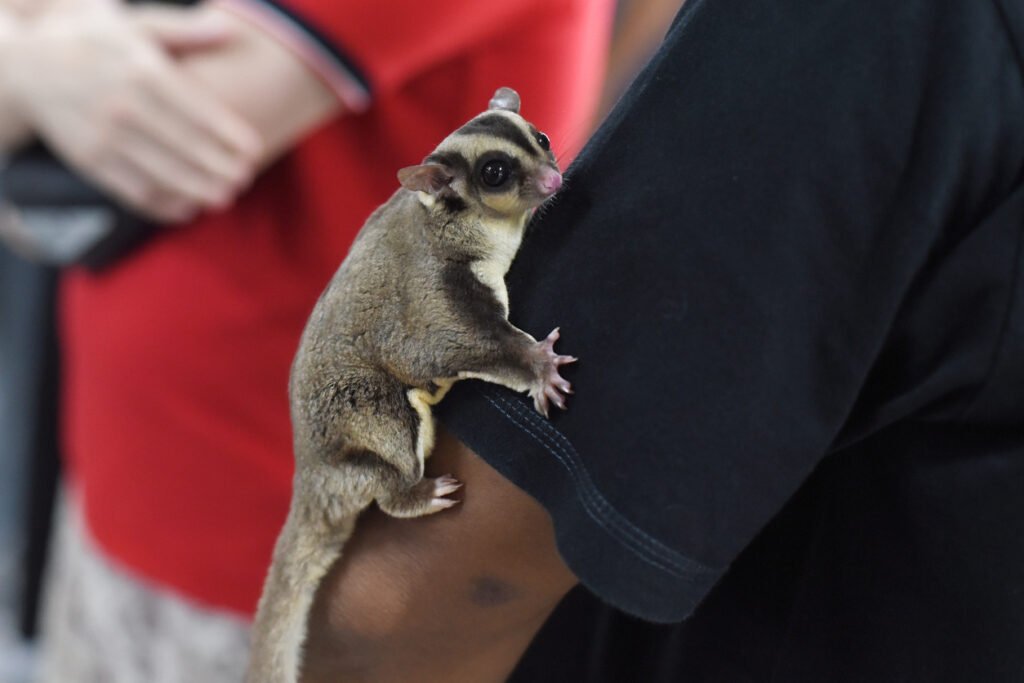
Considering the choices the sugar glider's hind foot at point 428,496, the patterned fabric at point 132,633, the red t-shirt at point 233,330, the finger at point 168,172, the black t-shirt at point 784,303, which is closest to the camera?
the black t-shirt at point 784,303

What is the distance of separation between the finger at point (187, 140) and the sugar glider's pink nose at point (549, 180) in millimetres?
799

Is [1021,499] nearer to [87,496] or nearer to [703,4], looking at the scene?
[703,4]

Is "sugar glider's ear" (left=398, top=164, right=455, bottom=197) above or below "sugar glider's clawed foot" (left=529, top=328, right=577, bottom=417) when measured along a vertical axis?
above

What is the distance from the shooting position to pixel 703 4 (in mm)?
736

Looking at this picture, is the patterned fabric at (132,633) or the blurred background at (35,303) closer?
the blurred background at (35,303)

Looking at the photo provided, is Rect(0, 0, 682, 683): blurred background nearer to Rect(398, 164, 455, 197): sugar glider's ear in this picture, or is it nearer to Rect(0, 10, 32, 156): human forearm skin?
Rect(0, 10, 32, 156): human forearm skin

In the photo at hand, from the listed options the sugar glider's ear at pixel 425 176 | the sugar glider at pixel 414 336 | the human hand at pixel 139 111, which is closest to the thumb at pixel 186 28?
the human hand at pixel 139 111

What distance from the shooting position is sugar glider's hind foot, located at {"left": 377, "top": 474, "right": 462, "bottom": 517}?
2.56 ft

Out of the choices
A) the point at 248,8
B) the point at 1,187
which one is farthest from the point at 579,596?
the point at 1,187

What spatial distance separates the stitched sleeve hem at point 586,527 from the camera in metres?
0.70

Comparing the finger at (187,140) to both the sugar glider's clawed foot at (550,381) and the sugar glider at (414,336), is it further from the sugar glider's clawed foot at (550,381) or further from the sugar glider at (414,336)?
the sugar glider's clawed foot at (550,381)

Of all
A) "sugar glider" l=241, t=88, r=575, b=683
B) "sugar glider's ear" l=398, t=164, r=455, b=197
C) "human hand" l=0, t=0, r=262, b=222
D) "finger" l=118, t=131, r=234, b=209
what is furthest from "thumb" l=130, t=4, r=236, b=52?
"sugar glider's ear" l=398, t=164, r=455, b=197

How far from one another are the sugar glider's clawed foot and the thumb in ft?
2.80

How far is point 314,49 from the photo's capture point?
4.30ft
